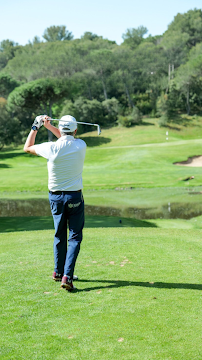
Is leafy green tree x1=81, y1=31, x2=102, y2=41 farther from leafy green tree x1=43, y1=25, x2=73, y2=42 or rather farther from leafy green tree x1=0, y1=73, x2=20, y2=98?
leafy green tree x1=0, y1=73, x2=20, y2=98

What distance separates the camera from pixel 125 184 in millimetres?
32625

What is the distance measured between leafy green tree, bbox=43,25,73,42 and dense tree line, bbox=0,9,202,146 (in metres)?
75.0

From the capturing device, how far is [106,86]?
89312mm

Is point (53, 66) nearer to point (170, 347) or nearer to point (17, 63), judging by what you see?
point (17, 63)

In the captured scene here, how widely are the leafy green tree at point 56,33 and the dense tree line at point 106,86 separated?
75.0 meters

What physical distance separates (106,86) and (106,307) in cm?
8811

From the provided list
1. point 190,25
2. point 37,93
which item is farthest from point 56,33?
point 37,93

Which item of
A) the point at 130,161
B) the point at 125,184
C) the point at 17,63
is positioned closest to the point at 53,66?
the point at 17,63

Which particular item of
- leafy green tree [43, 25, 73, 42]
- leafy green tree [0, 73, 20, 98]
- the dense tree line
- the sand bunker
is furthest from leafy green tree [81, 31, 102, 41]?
the sand bunker

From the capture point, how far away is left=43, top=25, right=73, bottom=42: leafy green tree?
587 ft

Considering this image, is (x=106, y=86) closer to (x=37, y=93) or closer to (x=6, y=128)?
(x=37, y=93)

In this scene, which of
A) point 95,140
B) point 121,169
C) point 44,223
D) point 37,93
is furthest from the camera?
point 95,140

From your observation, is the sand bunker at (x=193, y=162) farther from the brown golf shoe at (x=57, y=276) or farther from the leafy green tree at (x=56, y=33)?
the leafy green tree at (x=56, y=33)

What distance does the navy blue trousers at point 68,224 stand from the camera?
5781 millimetres
